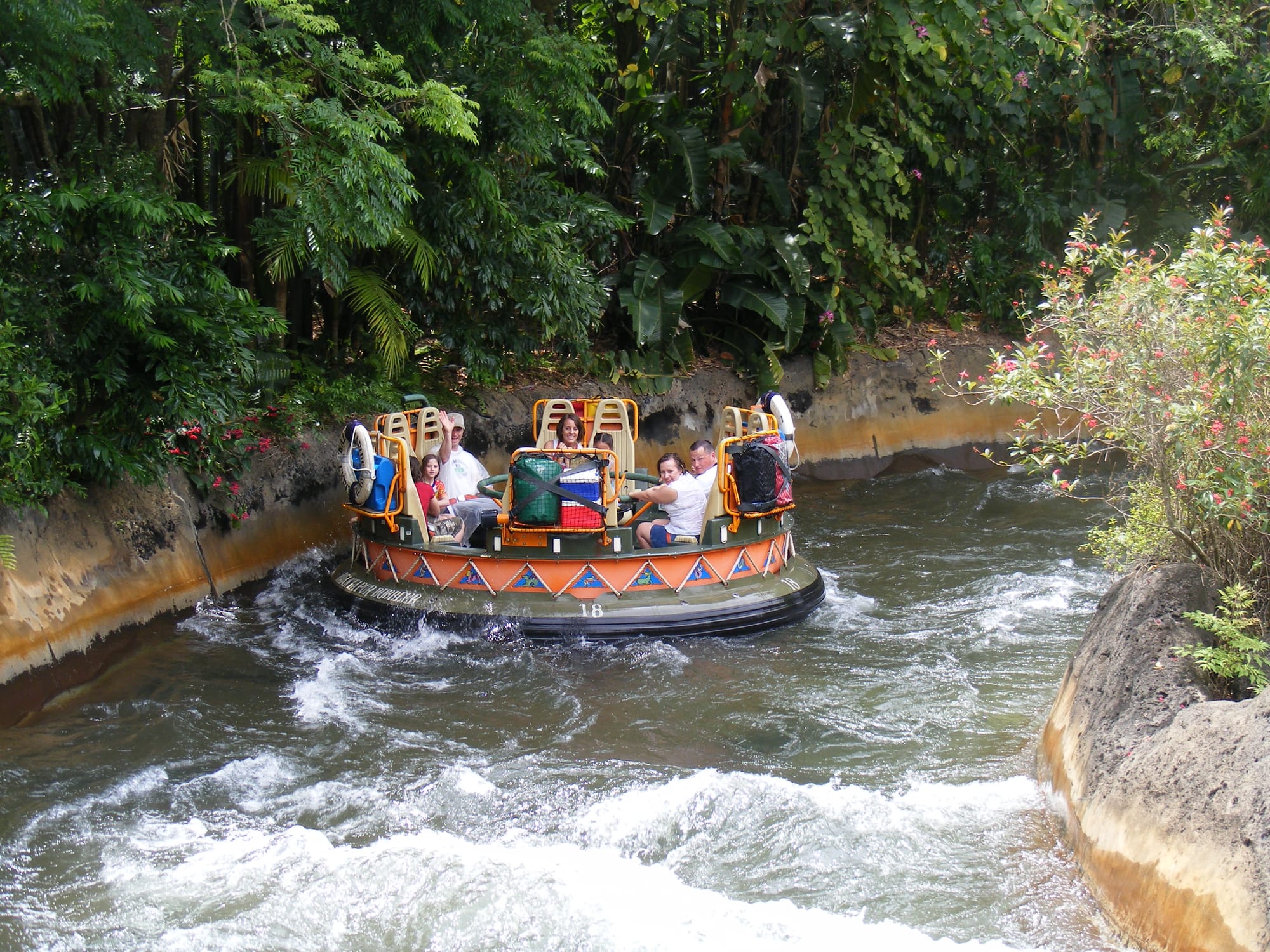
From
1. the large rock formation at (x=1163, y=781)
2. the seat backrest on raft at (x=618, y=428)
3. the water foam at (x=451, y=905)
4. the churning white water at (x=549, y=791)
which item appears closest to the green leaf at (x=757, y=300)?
the seat backrest on raft at (x=618, y=428)

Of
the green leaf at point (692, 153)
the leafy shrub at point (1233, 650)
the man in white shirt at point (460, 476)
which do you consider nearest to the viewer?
the leafy shrub at point (1233, 650)

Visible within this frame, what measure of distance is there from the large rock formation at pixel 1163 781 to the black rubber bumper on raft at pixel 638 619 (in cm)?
295

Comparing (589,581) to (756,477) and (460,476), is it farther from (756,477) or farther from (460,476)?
(460,476)

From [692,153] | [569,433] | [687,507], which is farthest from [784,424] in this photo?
[692,153]

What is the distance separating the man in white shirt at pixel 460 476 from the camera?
9.04 metres

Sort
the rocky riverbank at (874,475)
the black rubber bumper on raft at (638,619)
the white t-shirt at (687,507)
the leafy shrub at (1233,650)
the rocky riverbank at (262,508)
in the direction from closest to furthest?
the rocky riverbank at (874,475) → the leafy shrub at (1233,650) → the rocky riverbank at (262,508) → the black rubber bumper on raft at (638,619) → the white t-shirt at (687,507)

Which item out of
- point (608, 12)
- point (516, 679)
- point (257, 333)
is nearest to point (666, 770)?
point (516, 679)

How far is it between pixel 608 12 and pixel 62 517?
29.1 ft

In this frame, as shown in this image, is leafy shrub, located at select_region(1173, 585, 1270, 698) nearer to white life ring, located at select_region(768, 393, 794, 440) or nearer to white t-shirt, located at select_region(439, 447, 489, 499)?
white life ring, located at select_region(768, 393, 794, 440)

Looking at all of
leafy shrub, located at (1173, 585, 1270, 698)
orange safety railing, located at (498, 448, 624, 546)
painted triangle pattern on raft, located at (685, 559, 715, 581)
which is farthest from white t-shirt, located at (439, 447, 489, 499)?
leafy shrub, located at (1173, 585, 1270, 698)

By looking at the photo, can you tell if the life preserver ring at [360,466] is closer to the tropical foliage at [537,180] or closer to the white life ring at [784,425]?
the tropical foliage at [537,180]

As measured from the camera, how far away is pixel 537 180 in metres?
10.9

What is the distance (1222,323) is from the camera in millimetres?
4820

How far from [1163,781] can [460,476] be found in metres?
6.30
